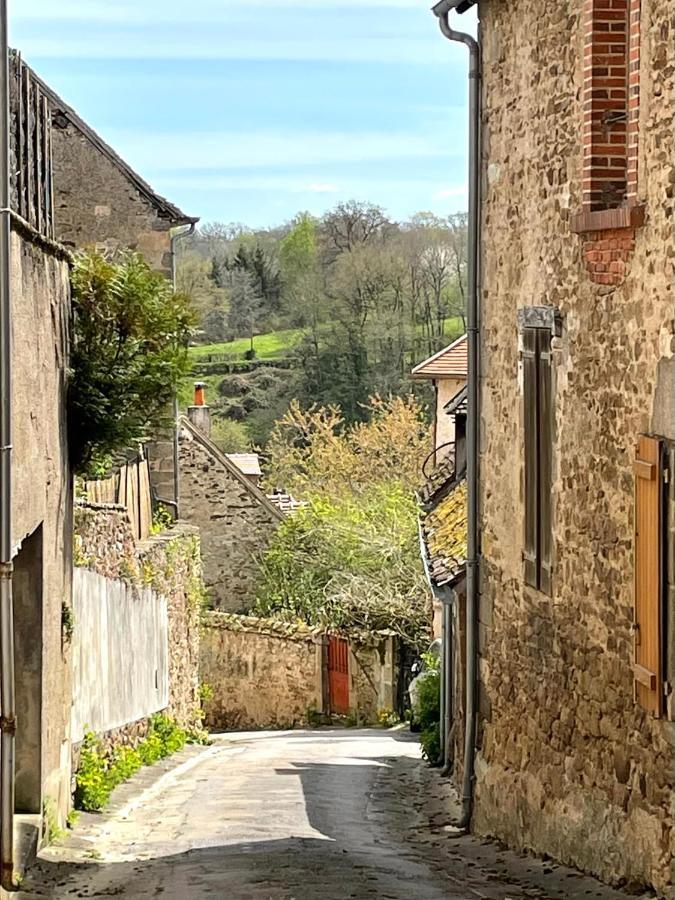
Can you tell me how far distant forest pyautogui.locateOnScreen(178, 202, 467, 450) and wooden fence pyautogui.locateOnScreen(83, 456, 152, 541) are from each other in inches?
1029

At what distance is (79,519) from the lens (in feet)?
43.3

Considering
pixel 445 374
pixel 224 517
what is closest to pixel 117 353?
pixel 445 374

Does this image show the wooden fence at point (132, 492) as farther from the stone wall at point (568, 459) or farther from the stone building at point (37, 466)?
the stone wall at point (568, 459)

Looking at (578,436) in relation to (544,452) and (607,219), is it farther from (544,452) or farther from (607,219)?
(607,219)

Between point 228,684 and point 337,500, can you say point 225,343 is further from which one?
point 228,684

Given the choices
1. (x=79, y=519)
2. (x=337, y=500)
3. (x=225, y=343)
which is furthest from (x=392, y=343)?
(x=79, y=519)

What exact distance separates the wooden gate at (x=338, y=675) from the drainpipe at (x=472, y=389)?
14571 mm

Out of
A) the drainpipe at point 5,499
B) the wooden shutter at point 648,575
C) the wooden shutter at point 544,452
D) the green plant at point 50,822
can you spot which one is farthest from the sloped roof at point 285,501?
the wooden shutter at point 648,575

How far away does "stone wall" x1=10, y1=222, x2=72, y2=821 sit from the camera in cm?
925

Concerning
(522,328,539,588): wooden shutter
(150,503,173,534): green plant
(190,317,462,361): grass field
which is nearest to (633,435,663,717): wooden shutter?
(522,328,539,588): wooden shutter

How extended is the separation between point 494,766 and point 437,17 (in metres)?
5.90

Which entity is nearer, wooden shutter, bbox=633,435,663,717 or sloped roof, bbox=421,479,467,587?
wooden shutter, bbox=633,435,663,717

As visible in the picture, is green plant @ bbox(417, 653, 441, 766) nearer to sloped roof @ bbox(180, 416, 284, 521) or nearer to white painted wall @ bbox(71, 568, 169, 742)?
white painted wall @ bbox(71, 568, 169, 742)

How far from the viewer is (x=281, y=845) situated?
10.9m
